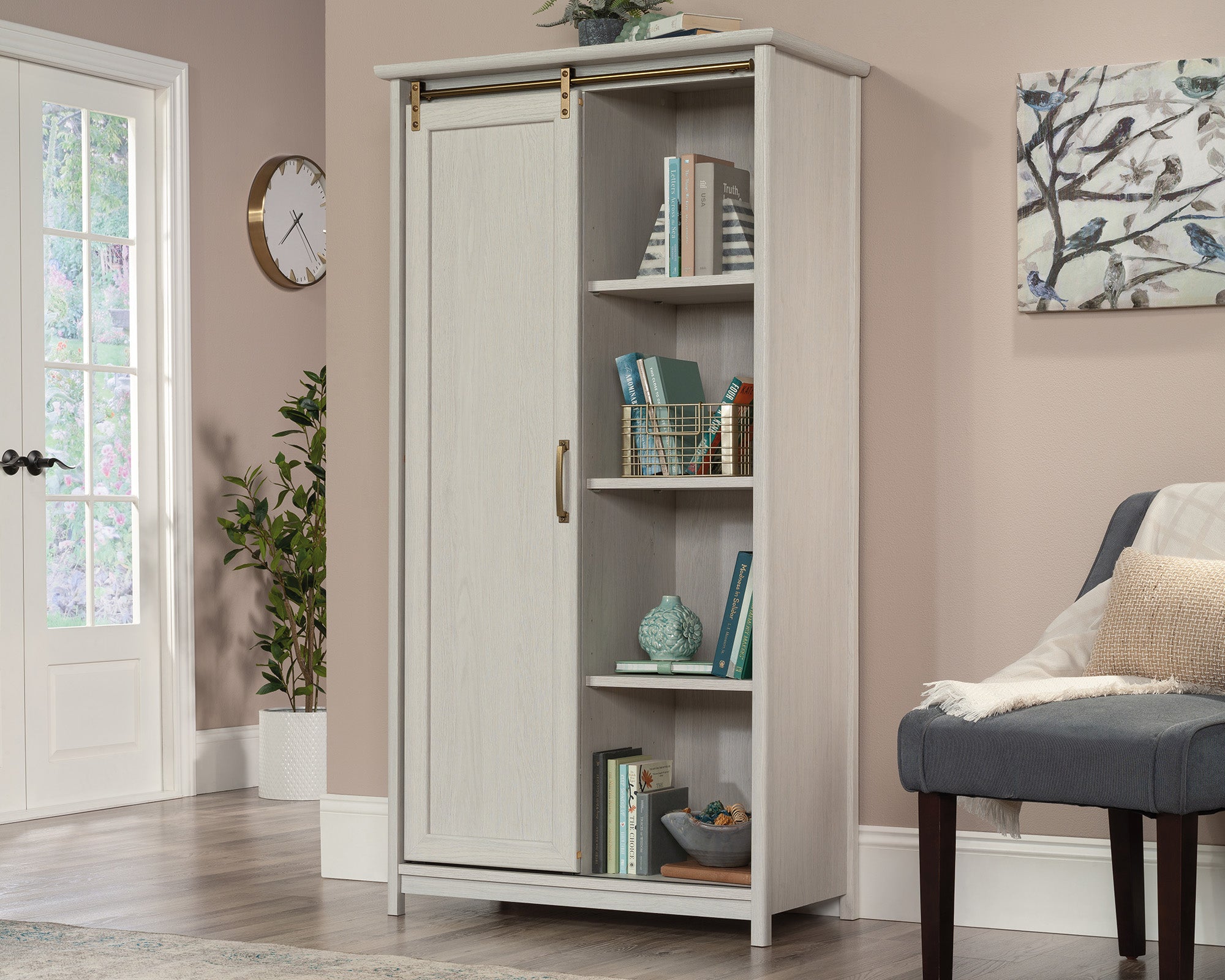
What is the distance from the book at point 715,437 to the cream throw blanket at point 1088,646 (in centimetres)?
68

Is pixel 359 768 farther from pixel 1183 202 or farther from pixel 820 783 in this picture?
pixel 1183 202

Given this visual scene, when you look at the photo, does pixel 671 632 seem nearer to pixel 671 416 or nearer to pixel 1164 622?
pixel 671 416

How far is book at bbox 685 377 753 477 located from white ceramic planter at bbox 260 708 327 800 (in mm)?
2250

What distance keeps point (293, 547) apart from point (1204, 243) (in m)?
3.15

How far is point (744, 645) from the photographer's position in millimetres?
3172

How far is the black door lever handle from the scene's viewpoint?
184 inches

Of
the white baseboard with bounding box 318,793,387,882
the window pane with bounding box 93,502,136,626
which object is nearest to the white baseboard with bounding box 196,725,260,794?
the window pane with bounding box 93,502,136,626

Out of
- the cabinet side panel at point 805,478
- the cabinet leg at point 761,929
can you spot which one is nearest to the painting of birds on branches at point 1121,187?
the cabinet side panel at point 805,478

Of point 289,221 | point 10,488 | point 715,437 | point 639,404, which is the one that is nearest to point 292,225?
point 289,221

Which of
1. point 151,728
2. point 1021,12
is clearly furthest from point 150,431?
point 1021,12

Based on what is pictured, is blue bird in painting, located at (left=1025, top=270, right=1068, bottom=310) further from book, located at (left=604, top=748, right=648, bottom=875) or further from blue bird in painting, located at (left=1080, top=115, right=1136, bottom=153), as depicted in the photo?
book, located at (left=604, top=748, right=648, bottom=875)

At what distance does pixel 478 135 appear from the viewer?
3338 mm

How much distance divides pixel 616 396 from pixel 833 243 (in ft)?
1.81

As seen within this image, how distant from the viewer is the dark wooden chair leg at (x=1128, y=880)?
9.72 ft
